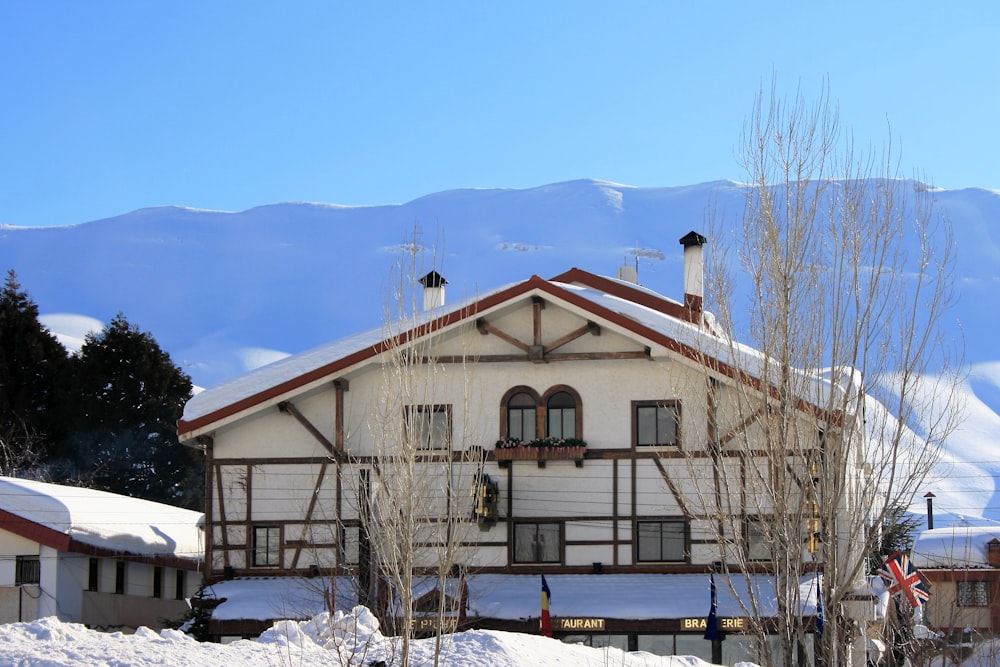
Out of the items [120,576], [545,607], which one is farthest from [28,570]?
[545,607]

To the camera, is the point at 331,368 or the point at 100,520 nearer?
the point at 331,368

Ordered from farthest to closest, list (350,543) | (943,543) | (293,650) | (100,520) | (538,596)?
(943,543) < (100,520) < (350,543) < (538,596) < (293,650)

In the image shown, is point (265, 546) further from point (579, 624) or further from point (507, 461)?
point (579, 624)

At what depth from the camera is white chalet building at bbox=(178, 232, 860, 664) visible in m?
25.9

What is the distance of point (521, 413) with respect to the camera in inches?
1076

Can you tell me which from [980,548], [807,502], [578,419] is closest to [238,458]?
[578,419]

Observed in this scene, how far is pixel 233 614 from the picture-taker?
25.4m

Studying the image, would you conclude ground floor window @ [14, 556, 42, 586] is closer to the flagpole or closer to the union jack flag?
the flagpole

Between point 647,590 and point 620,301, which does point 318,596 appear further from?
point 620,301

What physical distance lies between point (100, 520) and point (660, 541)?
12.2m

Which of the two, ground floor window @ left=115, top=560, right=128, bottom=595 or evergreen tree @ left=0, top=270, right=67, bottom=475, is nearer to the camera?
ground floor window @ left=115, top=560, right=128, bottom=595

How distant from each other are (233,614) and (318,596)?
156cm

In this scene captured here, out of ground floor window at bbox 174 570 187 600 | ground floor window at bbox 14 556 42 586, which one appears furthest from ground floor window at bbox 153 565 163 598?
ground floor window at bbox 14 556 42 586

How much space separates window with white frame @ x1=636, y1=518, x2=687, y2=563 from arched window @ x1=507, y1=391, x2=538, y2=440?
9.24ft
